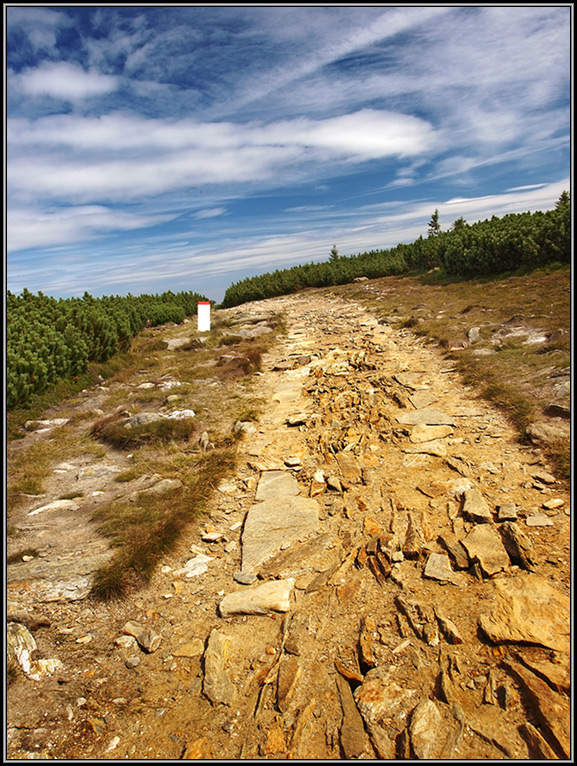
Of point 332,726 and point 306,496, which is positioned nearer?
point 332,726

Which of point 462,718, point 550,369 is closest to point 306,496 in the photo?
point 462,718

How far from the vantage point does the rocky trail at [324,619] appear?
2.38 meters

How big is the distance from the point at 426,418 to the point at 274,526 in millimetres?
3449

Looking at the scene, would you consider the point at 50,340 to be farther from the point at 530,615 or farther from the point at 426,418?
the point at 530,615

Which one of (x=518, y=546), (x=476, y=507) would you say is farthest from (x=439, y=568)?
(x=476, y=507)

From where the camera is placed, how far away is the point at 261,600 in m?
3.54

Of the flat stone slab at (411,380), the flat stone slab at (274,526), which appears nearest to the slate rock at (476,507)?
the flat stone slab at (274,526)

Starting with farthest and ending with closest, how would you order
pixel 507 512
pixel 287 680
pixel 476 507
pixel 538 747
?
pixel 476 507 → pixel 507 512 → pixel 287 680 → pixel 538 747

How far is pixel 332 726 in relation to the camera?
2420 millimetres

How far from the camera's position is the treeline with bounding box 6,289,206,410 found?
9.48m

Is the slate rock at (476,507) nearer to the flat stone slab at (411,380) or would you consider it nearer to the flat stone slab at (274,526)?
the flat stone slab at (274,526)

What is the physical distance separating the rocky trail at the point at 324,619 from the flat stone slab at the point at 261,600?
0.05ft

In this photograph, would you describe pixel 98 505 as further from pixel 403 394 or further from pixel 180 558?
pixel 403 394

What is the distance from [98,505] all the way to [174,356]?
10336 mm
